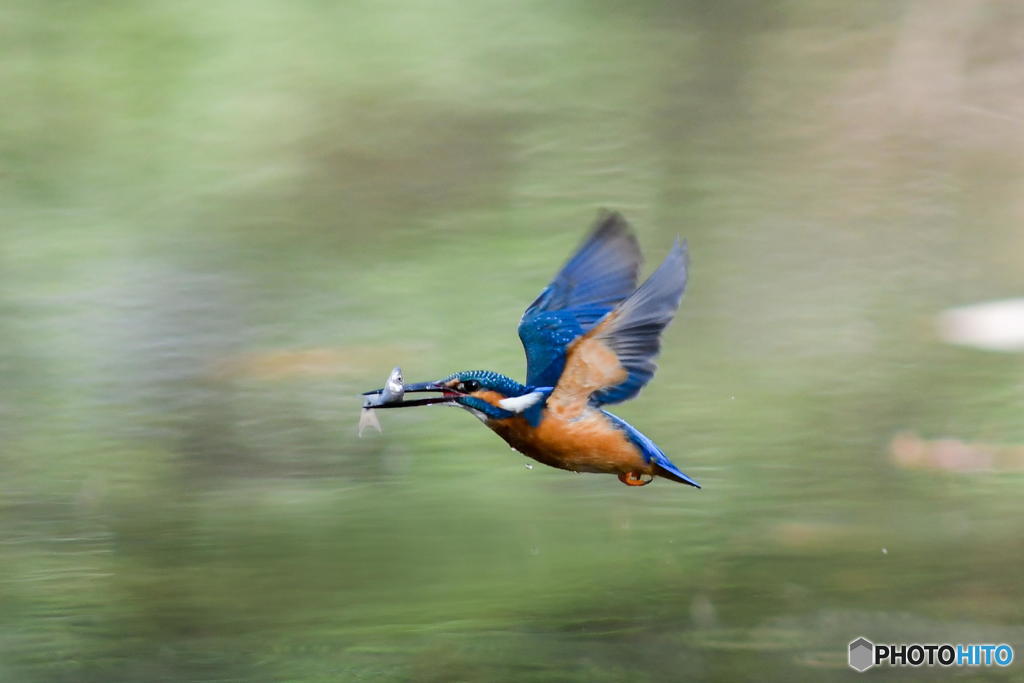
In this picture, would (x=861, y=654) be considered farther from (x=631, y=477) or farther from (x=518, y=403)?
(x=518, y=403)

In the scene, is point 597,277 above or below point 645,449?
above

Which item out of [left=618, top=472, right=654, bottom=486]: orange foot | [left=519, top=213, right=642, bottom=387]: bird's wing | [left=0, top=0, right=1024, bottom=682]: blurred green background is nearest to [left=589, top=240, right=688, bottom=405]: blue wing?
[left=618, top=472, right=654, bottom=486]: orange foot

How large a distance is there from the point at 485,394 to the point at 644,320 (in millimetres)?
322

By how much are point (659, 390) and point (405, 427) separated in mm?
766

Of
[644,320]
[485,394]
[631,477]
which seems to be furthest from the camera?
[631,477]

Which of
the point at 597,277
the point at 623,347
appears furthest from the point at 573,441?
the point at 597,277

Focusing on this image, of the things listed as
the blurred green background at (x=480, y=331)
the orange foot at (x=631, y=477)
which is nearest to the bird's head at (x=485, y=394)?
the orange foot at (x=631, y=477)

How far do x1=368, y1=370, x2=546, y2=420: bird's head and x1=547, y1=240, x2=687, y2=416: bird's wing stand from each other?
7cm

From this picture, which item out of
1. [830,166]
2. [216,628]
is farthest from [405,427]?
[830,166]

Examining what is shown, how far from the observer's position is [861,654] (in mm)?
2939

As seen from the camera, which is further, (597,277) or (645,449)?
(597,277)

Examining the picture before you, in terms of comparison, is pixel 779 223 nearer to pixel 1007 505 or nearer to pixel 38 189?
pixel 1007 505

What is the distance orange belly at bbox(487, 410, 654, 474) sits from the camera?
102 inches

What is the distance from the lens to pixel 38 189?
526cm
